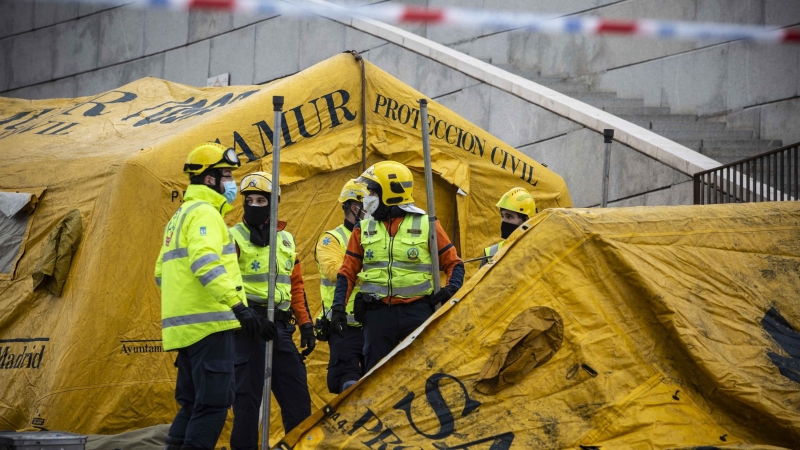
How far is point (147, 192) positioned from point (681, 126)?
936 cm

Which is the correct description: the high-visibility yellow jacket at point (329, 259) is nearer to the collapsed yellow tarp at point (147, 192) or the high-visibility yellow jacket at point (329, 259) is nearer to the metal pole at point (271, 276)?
the collapsed yellow tarp at point (147, 192)

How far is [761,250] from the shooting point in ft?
22.4

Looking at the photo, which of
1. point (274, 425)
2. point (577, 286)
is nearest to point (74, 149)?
point (274, 425)

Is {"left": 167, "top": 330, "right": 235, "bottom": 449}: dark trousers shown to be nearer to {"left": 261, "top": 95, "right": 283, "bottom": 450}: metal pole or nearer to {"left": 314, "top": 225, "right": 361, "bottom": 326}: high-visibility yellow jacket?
{"left": 261, "top": 95, "right": 283, "bottom": 450}: metal pole

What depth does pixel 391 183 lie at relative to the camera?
791 centimetres

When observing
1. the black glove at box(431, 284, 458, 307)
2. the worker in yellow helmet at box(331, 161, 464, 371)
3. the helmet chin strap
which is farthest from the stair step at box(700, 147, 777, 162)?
the helmet chin strap

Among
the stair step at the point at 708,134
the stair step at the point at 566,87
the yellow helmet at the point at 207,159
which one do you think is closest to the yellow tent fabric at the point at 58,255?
the yellow helmet at the point at 207,159

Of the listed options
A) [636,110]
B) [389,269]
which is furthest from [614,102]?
[389,269]

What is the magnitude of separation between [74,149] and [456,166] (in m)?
3.72

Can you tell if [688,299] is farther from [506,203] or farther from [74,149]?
[74,149]

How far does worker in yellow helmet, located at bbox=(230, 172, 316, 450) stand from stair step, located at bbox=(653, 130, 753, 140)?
8838 millimetres

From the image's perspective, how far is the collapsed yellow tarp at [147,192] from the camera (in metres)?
8.55

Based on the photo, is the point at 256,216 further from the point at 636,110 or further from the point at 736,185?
the point at 636,110

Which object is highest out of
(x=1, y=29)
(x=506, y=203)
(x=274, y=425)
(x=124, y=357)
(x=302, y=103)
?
(x=1, y=29)
